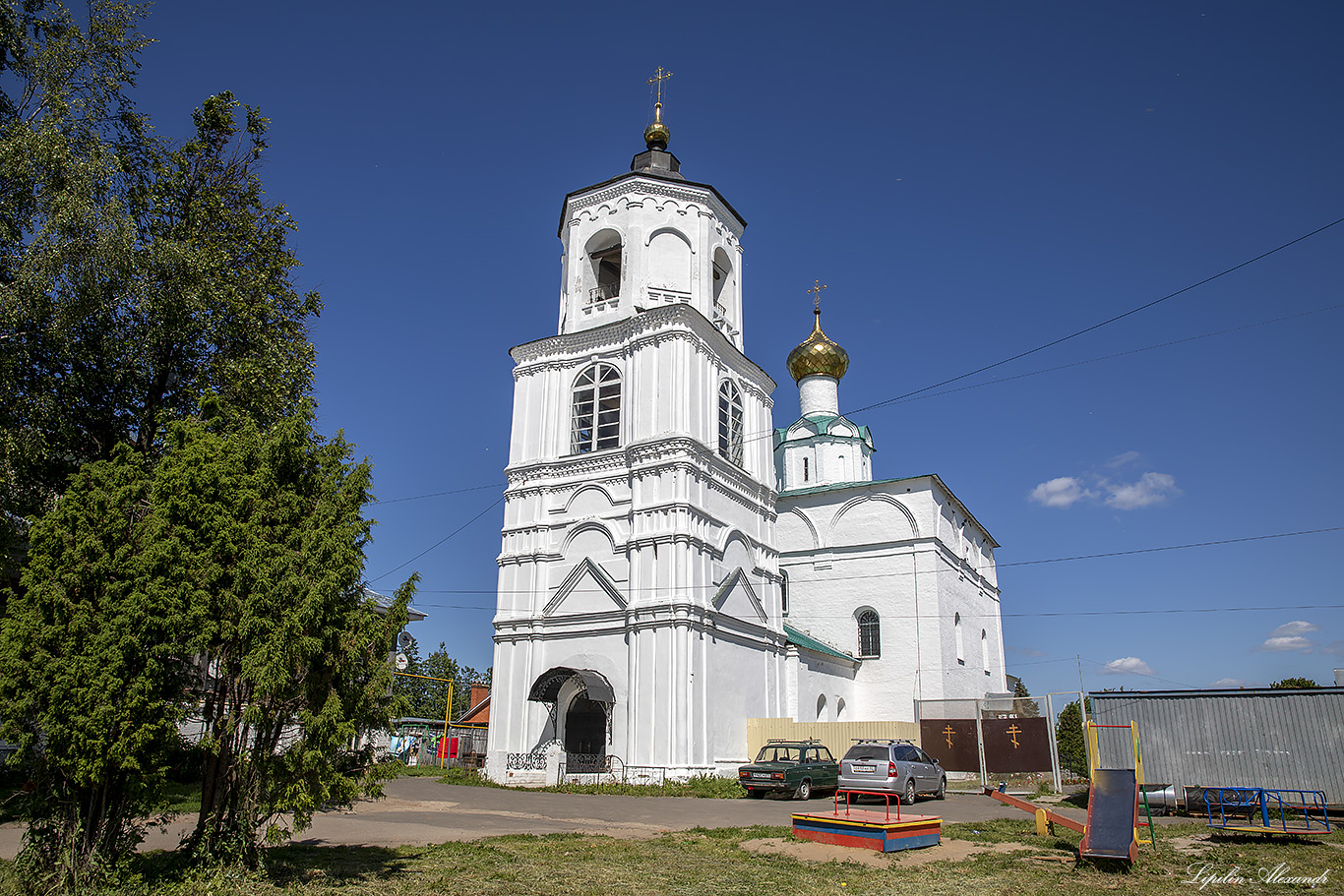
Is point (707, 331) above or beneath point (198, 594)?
above

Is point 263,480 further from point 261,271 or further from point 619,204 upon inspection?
point 619,204

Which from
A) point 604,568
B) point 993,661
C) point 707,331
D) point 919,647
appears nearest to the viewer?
point 604,568

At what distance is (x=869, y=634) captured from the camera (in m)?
33.7

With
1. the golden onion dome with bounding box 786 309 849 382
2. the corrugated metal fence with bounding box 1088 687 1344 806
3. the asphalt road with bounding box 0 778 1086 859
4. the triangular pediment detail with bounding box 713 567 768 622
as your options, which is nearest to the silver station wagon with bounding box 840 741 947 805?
the asphalt road with bounding box 0 778 1086 859

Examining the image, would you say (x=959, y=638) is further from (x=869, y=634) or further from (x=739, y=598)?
(x=739, y=598)

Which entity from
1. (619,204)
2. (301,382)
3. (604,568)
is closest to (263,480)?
(301,382)

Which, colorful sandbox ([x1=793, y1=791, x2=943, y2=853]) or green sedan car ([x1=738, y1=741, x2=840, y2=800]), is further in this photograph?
green sedan car ([x1=738, y1=741, x2=840, y2=800])

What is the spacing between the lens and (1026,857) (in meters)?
11.0

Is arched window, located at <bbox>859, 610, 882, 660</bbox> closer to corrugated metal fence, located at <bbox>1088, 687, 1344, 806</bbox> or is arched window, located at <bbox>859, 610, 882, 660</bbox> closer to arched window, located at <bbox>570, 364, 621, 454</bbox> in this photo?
arched window, located at <bbox>570, 364, 621, 454</bbox>

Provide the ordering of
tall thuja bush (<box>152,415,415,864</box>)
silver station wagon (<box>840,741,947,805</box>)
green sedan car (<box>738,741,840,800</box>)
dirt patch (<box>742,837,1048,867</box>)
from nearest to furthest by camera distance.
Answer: tall thuja bush (<box>152,415,415,864</box>), dirt patch (<box>742,837,1048,867</box>), silver station wagon (<box>840,741,947,805</box>), green sedan car (<box>738,741,840,800</box>)

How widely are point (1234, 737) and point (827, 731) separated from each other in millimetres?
12479

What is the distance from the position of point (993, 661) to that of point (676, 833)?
30977 millimetres

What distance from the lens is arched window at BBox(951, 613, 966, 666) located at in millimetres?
34531

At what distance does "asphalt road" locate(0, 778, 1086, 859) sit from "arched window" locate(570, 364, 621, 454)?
35.8 feet
